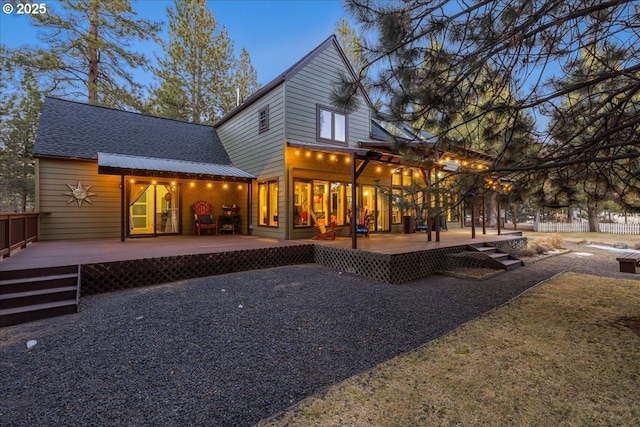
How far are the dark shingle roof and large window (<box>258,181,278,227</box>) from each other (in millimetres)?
2840

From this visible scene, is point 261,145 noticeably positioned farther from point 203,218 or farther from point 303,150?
point 203,218

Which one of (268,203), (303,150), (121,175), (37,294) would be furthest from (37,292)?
(303,150)

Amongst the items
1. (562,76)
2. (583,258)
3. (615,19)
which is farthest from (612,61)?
(583,258)

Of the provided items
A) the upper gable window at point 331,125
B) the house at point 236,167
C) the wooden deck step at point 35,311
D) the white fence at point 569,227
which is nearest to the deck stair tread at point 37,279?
the wooden deck step at point 35,311

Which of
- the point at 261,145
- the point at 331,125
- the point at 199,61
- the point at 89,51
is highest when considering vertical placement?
the point at 199,61

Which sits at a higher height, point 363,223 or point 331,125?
point 331,125

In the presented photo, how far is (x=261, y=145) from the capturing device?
32.3 ft

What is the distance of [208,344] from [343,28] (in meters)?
19.9

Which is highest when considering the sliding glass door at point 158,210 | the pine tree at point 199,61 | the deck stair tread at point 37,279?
the pine tree at point 199,61

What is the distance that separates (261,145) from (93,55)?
1091 cm

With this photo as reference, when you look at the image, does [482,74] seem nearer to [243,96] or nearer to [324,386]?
[324,386]

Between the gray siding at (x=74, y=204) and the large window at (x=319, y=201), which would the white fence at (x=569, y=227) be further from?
the gray siding at (x=74, y=204)

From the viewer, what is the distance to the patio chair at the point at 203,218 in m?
10.4

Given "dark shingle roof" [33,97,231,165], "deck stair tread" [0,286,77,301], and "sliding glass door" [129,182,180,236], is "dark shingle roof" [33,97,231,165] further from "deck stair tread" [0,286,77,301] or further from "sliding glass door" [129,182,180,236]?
"deck stair tread" [0,286,77,301]
